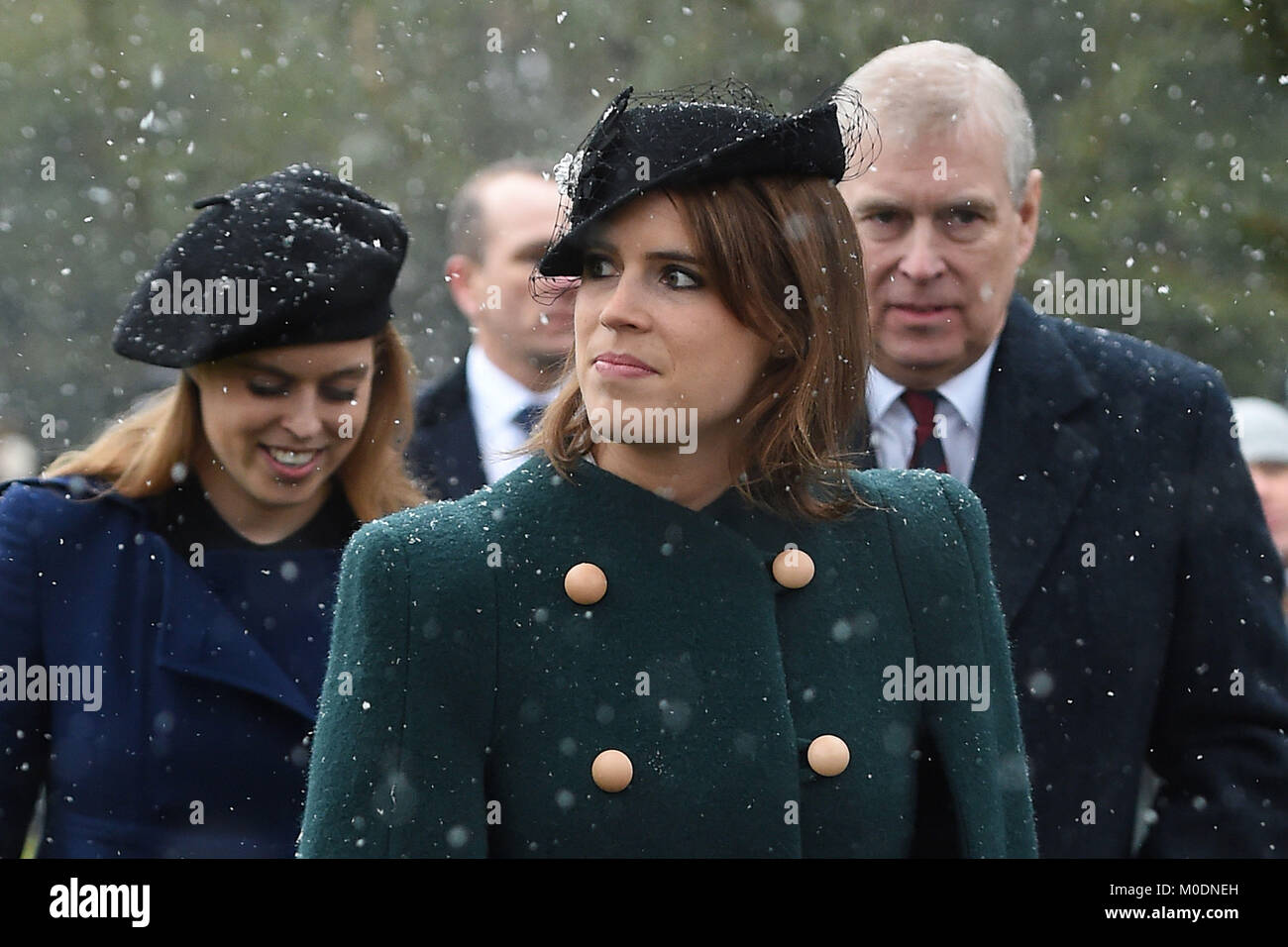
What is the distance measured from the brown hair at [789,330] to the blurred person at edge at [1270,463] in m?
3.37

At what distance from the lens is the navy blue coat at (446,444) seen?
434 cm

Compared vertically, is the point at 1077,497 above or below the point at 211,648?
above

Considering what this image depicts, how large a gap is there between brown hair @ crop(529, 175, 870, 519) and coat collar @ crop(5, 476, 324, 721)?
1062 millimetres

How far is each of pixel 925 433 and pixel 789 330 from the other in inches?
41.5

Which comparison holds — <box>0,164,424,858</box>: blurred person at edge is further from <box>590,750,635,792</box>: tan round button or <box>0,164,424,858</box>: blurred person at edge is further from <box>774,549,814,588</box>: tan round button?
<box>774,549,814,588</box>: tan round button

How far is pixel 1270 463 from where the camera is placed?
5.74 m

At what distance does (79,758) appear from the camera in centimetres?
329

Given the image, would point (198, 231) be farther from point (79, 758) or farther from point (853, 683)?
point (853, 683)

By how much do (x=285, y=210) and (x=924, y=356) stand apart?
127 centimetres

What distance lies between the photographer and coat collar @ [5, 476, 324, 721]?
339 centimetres

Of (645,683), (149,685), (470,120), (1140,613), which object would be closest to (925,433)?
(1140,613)

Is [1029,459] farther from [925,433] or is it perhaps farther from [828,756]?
[828,756]
